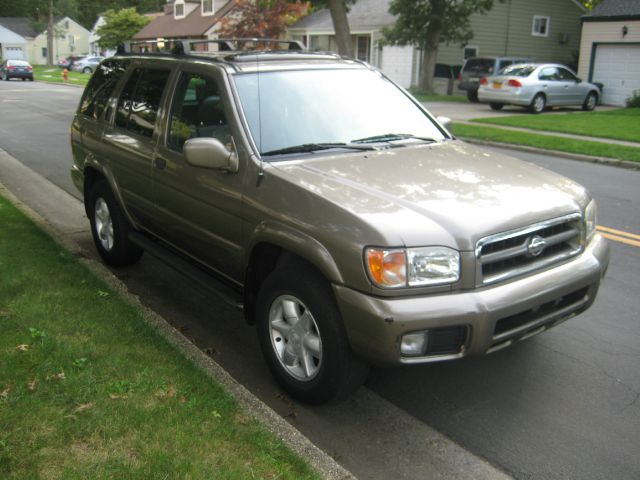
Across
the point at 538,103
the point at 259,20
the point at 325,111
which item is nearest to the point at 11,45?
the point at 259,20

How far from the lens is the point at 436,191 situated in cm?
363

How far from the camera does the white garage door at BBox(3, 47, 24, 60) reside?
87.8 meters

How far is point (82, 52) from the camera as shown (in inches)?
3652

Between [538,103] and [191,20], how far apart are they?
34.3m

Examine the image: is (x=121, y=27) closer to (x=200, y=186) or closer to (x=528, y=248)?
(x=200, y=186)

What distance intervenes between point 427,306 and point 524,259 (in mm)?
720

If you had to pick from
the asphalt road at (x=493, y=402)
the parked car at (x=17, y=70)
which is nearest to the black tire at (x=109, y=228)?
the asphalt road at (x=493, y=402)

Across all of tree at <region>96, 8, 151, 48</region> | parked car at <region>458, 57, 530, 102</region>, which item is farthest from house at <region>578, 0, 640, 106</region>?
tree at <region>96, 8, 151, 48</region>

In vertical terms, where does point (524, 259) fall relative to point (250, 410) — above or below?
above

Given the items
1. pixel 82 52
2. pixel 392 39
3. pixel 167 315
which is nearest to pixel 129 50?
pixel 167 315

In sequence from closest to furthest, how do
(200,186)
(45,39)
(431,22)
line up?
(200,186), (431,22), (45,39)

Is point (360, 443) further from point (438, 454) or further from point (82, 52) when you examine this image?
point (82, 52)

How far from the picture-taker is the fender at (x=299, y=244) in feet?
10.9

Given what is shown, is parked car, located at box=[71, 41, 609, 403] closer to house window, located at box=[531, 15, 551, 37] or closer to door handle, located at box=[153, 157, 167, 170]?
door handle, located at box=[153, 157, 167, 170]
